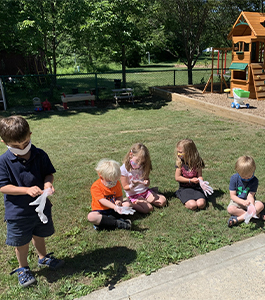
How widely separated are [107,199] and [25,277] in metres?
1.20

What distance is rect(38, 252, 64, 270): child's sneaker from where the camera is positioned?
2824 mm

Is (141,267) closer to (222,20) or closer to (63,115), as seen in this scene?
(63,115)

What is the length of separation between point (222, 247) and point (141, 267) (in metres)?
0.91

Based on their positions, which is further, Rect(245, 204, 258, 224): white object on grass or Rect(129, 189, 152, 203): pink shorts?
Rect(129, 189, 152, 203): pink shorts

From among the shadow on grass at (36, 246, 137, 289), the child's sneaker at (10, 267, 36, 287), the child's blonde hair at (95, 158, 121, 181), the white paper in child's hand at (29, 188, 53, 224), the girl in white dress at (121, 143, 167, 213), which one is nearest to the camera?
the white paper in child's hand at (29, 188, 53, 224)

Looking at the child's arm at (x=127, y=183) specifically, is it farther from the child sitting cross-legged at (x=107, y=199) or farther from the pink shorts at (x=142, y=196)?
the child sitting cross-legged at (x=107, y=199)

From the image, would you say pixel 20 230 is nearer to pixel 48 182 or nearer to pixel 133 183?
pixel 48 182

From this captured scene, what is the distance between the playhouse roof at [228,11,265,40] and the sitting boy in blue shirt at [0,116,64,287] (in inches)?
431

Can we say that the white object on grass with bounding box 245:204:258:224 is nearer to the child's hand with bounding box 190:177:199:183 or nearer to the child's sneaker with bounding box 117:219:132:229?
the child's hand with bounding box 190:177:199:183

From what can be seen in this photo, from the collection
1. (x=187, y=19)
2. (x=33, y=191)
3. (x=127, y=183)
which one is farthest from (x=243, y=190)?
(x=187, y=19)

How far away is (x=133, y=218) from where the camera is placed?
3738 millimetres

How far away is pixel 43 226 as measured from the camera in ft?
8.80

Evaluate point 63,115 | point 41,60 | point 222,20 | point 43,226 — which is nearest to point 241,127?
point 63,115

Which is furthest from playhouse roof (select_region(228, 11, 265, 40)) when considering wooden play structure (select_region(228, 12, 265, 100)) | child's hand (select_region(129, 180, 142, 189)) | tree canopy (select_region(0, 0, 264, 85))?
child's hand (select_region(129, 180, 142, 189))
